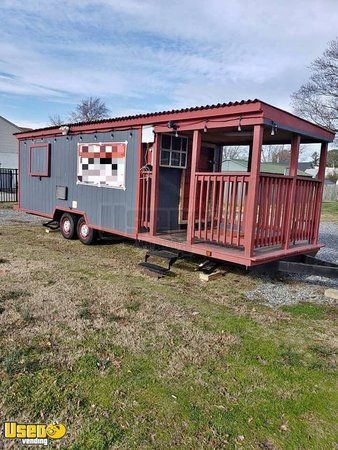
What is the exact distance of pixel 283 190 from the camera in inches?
215

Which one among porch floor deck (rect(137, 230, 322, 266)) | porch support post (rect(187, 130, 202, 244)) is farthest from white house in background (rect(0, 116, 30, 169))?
porch support post (rect(187, 130, 202, 244))

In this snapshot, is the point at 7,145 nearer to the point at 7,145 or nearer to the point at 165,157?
the point at 7,145

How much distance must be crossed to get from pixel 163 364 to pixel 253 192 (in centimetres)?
255

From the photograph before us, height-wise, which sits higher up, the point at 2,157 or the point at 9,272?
the point at 2,157

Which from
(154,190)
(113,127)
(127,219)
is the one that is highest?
(113,127)

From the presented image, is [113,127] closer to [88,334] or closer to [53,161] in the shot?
[53,161]

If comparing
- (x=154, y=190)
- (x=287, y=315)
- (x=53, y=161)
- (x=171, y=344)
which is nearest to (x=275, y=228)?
(x=287, y=315)

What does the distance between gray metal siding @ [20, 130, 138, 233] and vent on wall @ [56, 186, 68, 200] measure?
8 centimetres

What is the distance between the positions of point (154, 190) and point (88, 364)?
3563 millimetres

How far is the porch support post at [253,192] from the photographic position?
471 centimetres

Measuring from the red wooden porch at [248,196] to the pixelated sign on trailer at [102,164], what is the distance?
588 mm

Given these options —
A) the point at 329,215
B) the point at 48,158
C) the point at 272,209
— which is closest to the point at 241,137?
the point at 272,209

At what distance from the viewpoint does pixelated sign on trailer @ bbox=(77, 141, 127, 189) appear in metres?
6.91

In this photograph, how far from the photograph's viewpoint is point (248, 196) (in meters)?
4.88
